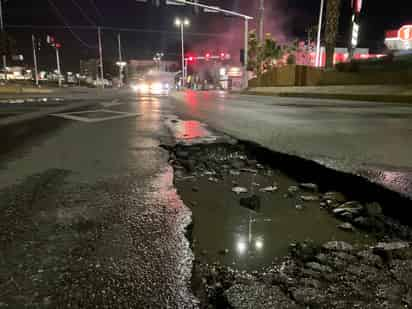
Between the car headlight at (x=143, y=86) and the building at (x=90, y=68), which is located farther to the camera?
the building at (x=90, y=68)

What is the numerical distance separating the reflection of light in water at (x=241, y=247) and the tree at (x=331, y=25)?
75.4ft

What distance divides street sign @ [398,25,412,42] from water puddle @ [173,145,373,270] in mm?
42855

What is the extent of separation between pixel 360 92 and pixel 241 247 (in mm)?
17286

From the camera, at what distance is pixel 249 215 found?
2.88 metres

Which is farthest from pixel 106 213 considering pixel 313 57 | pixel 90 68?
pixel 90 68

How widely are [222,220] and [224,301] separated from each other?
1165mm

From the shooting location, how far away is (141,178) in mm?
3580

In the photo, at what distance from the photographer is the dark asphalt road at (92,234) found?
1617mm

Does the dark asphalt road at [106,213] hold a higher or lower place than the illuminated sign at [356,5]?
lower

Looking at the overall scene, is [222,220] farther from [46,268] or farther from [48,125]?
[48,125]

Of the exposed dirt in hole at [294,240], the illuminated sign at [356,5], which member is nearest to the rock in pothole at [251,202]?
the exposed dirt in hole at [294,240]

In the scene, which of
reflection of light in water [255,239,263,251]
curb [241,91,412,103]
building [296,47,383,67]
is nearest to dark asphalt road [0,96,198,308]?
reflection of light in water [255,239,263,251]

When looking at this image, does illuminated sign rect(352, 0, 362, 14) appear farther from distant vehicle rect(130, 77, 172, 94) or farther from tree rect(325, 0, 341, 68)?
distant vehicle rect(130, 77, 172, 94)

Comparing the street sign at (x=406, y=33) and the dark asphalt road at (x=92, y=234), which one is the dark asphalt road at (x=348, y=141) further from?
the street sign at (x=406, y=33)
